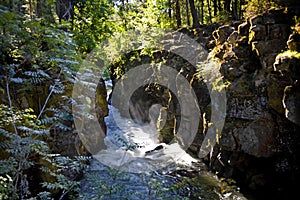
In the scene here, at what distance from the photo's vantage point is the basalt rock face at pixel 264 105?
21.5 feet

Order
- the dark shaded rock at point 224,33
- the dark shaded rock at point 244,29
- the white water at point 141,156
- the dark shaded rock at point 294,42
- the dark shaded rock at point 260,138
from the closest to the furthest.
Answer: the dark shaded rock at point 294,42 → the dark shaded rock at point 260,138 → the dark shaded rock at point 244,29 → the dark shaded rock at point 224,33 → the white water at point 141,156

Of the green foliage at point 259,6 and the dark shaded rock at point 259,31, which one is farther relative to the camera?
the green foliage at point 259,6

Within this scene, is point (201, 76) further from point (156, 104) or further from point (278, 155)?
point (156, 104)

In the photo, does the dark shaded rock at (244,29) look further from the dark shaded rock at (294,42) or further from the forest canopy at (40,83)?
the dark shaded rock at (294,42)

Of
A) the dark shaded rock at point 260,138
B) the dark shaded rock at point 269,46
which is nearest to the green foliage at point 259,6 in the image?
the dark shaded rock at point 269,46

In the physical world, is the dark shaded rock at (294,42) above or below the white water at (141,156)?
above

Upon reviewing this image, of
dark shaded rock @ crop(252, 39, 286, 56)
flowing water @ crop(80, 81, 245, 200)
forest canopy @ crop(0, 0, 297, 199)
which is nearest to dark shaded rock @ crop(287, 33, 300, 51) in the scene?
dark shaded rock @ crop(252, 39, 286, 56)

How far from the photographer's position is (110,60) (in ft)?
55.4

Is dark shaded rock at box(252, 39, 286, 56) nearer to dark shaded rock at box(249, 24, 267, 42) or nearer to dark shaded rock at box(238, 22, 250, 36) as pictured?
dark shaded rock at box(249, 24, 267, 42)

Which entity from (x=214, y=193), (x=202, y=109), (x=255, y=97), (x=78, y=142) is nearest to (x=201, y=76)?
(x=202, y=109)

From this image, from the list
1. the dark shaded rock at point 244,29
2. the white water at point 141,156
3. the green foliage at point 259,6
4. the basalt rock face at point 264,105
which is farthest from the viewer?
the white water at point 141,156

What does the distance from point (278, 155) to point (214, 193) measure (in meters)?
2.22

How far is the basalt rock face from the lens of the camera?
6.55m

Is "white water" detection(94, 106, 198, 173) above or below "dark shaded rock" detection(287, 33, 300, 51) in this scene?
below
